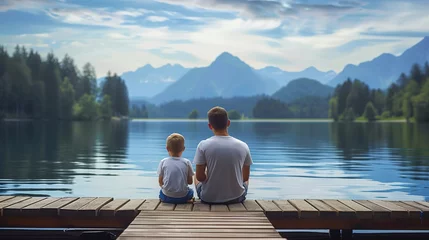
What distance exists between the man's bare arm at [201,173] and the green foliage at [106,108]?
183 metres

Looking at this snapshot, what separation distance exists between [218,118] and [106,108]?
18645cm

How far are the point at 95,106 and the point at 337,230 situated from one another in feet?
556

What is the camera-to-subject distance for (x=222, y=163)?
857 centimetres

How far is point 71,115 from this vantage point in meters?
159

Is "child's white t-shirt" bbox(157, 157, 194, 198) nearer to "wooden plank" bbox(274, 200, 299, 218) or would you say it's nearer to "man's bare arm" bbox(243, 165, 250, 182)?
"man's bare arm" bbox(243, 165, 250, 182)

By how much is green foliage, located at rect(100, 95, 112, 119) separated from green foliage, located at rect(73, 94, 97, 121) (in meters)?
15.5

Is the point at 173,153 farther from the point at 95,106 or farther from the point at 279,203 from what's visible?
the point at 95,106

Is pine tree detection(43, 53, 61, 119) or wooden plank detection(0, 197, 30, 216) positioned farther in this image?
pine tree detection(43, 53, 61, 119)

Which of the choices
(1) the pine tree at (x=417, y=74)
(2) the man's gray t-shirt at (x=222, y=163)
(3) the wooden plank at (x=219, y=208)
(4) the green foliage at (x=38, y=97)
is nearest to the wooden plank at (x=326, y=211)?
(2) the man's gray t-shirt at (x=222, y=163)

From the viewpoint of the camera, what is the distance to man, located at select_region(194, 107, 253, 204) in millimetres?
8531

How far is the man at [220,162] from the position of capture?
853 centimetres

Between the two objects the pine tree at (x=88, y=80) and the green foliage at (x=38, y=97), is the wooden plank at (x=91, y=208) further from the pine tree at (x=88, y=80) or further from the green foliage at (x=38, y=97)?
the pine tree at (x=88, y=80)

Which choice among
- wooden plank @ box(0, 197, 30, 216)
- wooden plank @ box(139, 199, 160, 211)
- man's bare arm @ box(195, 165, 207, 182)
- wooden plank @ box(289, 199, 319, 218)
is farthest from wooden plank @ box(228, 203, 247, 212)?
wooden plank @ box(0, 197, 30, 216)

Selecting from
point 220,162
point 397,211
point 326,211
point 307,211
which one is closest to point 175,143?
point 220,162
